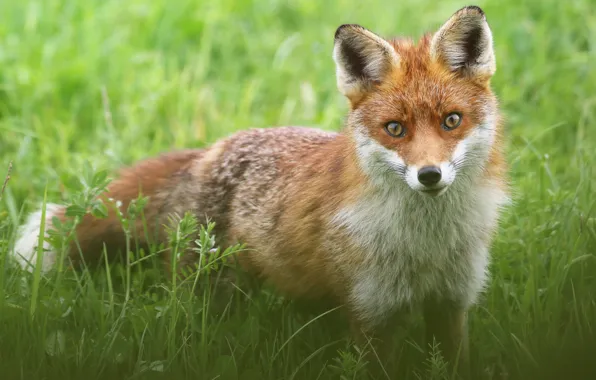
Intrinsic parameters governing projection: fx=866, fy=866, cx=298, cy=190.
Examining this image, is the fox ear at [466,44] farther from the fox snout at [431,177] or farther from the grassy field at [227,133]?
the grassy field at [227,133]

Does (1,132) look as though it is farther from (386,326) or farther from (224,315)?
(386,326)

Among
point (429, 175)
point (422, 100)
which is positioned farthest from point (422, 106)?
point (429, 175)

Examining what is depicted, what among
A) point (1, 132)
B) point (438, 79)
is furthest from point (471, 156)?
point (1, 132)

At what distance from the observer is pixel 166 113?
769 centimetres

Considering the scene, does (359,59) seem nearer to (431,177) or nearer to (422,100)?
(422,100)

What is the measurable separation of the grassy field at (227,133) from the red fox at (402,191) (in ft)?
0.87

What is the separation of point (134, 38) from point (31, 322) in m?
4.77

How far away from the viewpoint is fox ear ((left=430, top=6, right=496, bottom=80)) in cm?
436

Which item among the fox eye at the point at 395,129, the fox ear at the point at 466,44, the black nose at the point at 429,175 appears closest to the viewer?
the black nose at the point at 429,175

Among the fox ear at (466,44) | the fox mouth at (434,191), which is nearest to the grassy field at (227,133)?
the fox mouth at (434,191)

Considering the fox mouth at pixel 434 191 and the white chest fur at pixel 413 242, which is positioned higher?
the fox mouth at pixel 434 191

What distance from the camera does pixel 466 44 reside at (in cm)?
445

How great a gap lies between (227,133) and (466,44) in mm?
3284

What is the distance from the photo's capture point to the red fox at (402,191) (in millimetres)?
4203
